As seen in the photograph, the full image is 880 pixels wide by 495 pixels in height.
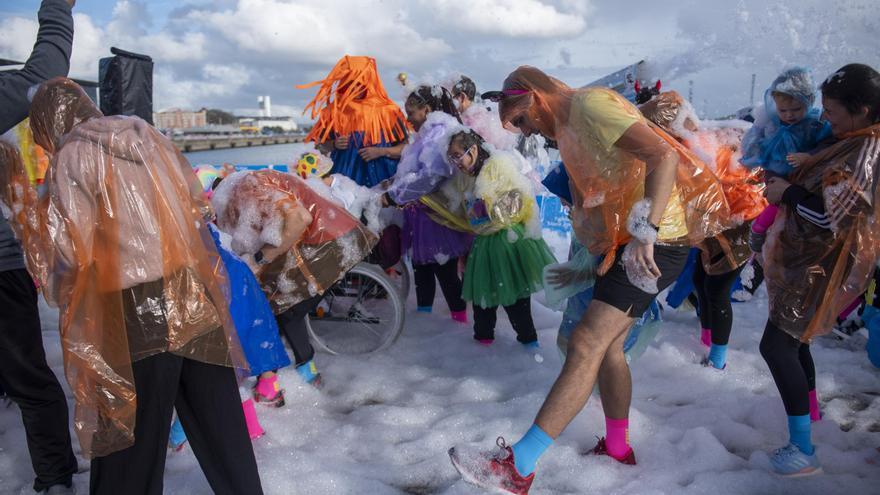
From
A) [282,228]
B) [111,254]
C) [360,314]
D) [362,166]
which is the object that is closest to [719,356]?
[360,314]

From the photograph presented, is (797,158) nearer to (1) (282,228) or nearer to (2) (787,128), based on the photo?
(2) (787,128)

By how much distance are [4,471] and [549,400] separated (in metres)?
2.40

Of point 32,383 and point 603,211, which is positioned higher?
point 603,211

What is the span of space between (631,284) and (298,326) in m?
1.91

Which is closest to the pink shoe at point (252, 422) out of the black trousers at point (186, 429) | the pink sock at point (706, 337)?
the black trousers at point (186, 429)

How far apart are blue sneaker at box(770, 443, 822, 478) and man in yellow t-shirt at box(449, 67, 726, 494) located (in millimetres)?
860

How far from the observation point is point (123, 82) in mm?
3734

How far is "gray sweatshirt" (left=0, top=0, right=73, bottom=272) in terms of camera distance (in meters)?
2.01

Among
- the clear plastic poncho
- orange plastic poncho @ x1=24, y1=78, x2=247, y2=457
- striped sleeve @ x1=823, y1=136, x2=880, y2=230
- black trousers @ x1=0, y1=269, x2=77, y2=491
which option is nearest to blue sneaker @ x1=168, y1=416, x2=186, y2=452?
black trousers @ x1=0, y1=269, x2=77, y2=491

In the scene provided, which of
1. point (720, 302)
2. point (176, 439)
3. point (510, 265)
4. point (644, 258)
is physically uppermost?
point (644, 258)

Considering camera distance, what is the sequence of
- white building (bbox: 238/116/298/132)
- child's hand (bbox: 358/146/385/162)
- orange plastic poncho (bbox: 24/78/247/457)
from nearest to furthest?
orange plastic poncho (bbox: 24/78/247/457) → child's hand (bbox: 358/146/385/162) → white building (bbox: 238/116/298/132)

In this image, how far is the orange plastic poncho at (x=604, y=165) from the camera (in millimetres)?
2076

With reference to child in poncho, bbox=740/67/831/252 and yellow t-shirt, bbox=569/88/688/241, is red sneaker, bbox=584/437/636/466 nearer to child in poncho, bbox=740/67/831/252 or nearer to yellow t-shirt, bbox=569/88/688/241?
yellow t-shirt, bbox=569/88/688/241

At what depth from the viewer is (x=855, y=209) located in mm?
2010
